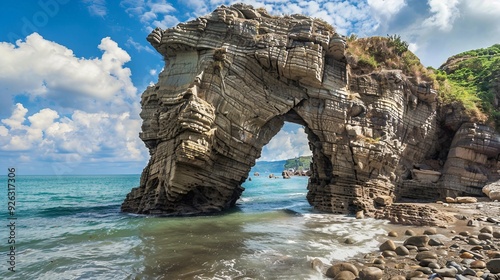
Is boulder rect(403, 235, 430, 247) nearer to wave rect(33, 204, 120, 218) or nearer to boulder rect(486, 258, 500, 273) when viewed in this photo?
boulder rect(486, 258, 500, 273)

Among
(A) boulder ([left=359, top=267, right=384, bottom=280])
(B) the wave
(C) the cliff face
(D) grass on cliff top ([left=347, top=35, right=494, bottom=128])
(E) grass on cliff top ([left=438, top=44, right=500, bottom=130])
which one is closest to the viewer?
(A) boulder ([left=359, top=267, right=384, bottom=280])

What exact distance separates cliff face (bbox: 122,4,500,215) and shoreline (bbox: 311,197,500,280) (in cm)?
814

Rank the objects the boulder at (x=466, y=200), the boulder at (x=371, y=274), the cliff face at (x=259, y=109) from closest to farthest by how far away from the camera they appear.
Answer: the boulder at (x=371, y=274) < the cliff face at (x=259, y=109) < the boulder at (x=466, y=200)

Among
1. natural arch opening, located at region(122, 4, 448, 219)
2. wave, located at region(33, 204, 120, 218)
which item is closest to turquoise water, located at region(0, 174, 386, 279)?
natural arch opening, located at region(122, 4, 448, 219)

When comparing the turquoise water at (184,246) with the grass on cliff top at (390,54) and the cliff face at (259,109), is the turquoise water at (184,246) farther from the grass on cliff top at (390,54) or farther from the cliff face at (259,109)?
the grass on cliff top at (390,54)

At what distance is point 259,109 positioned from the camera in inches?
920

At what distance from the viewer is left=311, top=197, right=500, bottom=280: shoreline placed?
9.16 m

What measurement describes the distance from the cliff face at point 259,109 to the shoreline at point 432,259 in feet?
26.7

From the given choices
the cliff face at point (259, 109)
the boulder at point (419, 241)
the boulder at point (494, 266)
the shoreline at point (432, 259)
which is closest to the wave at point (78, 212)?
the cliff face at point (259, 109)

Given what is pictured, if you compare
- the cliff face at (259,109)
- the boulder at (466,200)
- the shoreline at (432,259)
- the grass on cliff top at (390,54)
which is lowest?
Result: the shoreline at (432,259)

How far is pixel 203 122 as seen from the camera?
20.3m

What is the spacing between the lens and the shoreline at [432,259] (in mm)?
9164

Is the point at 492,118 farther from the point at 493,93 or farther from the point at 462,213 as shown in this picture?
the point at 462,213

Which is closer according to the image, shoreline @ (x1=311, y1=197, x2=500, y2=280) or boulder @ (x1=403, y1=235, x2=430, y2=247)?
shoreline @ (x1=311, y1=197, x2=500, y2=280)
